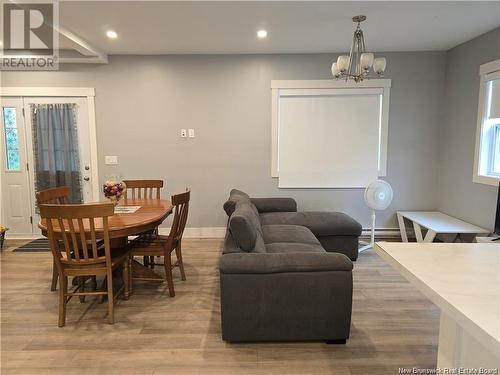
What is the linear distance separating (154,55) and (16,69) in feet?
6.32

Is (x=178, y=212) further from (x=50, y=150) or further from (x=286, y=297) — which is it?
(x=50, y=150)

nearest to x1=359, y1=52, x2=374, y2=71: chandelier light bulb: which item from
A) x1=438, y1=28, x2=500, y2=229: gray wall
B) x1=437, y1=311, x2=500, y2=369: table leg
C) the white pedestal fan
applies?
the white pedestal fan

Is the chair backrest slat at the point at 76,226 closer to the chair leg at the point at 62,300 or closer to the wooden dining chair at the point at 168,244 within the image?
the chair leg at the point at 62,300

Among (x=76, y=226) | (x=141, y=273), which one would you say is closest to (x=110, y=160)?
(x=141, y=273)

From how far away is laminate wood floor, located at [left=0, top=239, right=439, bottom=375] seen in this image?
201cm

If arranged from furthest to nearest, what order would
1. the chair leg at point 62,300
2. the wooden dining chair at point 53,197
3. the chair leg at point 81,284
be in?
the wooden dining chair at point 53,197 < the chair leg at point 81,284 < the chair leg at point 62,300

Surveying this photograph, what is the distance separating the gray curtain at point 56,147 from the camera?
461cm

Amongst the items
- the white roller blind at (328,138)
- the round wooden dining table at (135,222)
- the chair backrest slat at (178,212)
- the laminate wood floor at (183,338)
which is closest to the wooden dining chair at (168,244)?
the chair backrest slat at (178,212)

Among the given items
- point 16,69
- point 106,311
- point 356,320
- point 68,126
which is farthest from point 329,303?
point 16,69

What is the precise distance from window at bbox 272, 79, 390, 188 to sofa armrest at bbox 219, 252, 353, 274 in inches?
103

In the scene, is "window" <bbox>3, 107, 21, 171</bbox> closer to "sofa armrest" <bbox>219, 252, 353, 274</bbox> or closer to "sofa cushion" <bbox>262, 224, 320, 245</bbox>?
"sofa cushion" <bbox>262, 224, 320, 245</bbox>

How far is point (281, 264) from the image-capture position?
212 cm

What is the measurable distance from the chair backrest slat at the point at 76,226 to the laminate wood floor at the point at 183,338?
53 centimetres

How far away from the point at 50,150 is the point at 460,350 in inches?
202
